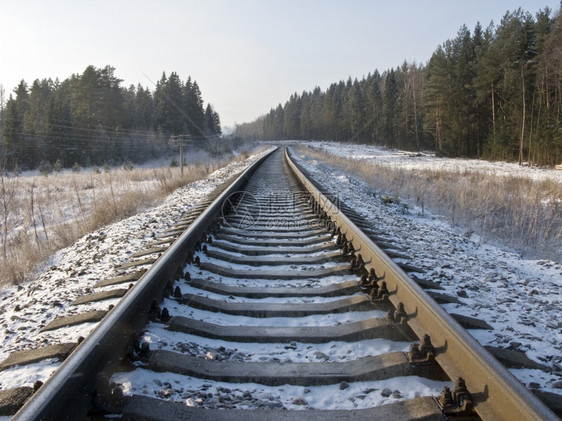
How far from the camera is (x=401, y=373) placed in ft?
6.72

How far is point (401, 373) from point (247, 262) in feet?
7.07

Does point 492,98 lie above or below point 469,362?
above

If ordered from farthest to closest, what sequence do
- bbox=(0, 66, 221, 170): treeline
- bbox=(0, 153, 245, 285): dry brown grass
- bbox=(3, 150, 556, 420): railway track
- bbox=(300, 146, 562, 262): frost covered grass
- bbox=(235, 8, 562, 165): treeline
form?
1. bbox=(0, 66, 221, 170): treeline
2. bbox=(235, 8, 562, 165): treeline
3. bbox=(300, 146, 562, 262): frost covered grass
4. bbox=(0, 153, 245, 285): dry brown grass
5. bbox=(3, 150, 556, 420): railway track

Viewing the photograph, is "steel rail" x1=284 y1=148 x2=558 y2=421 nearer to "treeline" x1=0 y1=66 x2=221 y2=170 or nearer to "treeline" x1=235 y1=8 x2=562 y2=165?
"treeline" x1=235 y1=8 x2=562 y2=165

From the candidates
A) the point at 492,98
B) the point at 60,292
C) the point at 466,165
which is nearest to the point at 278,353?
the point at 60,292

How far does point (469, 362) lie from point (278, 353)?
103 centimetres

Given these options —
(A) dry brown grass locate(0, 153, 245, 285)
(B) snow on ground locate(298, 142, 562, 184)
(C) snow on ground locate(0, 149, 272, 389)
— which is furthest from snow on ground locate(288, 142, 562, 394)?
(B) snow on ground locate(298, 142, 562, 184)

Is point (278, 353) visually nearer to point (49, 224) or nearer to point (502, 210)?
point (502, 210)

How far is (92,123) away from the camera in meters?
57.0

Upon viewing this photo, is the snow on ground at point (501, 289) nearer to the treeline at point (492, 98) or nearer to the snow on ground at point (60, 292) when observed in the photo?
the snow on ground at point (60, 292)

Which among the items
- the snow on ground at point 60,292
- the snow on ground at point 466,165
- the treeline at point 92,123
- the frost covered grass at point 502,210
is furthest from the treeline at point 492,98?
the snow on ground at point 60,292

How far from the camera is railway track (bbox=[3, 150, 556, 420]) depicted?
1691 millimetres

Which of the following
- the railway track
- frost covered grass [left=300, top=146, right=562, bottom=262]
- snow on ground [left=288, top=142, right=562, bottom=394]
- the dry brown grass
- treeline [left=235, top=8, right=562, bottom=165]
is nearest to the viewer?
the railway track

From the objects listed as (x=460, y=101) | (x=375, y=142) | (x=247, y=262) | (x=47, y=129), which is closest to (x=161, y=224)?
(x=247, y=262)
